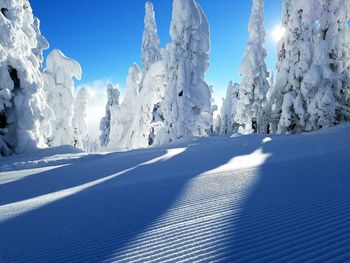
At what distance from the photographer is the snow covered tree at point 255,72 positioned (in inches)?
1126

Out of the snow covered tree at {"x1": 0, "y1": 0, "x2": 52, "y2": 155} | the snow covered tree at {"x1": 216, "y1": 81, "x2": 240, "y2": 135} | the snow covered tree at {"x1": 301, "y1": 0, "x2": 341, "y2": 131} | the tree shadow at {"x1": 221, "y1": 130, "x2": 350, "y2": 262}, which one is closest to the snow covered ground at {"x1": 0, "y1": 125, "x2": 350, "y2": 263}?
the tree shadow at {"x1": 221, "y1": 130, "x2": 350, "y2": 262}

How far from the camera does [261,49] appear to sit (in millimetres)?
28875

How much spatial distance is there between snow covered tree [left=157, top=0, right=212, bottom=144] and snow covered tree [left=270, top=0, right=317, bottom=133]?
511 cm

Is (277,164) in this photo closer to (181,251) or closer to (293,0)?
(181,251)

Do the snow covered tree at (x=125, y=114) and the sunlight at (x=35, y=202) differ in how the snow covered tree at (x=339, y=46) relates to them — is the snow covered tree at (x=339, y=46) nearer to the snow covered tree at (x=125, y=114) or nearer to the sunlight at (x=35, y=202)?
the sunlight at (x=35, y=202)

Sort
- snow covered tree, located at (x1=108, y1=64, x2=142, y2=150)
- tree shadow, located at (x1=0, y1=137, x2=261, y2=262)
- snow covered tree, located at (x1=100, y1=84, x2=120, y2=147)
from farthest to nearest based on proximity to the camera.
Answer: snow covered tree, located at (x1=100, y1=84, x2=120, y2=147) < snow covered tree, located at (x1=108, y1=64, x2=142, y2=150) < tree shadow, located at (x1=0, y1=137, x2=261, y2=262)

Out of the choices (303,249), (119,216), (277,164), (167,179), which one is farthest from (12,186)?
(303,249)

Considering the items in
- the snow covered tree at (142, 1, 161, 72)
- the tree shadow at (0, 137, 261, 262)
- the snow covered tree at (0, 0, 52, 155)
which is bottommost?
the tree shadow at (0, 137, 261, 262)

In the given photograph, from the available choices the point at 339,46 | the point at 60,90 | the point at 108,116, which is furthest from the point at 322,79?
the point at 108,116

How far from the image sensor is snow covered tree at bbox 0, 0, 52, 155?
13.6 meters

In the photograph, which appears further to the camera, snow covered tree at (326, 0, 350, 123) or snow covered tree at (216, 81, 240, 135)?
snow covered tree at (216, 81, 240, 135)

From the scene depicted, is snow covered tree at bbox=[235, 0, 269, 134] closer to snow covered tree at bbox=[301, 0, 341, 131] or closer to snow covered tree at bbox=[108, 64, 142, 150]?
snow covered tree at bbox=[301, 0, 341, 131]

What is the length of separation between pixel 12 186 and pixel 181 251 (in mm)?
5406

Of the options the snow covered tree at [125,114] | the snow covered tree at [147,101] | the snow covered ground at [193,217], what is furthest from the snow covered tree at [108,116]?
the snow covered ground at [193,217]
